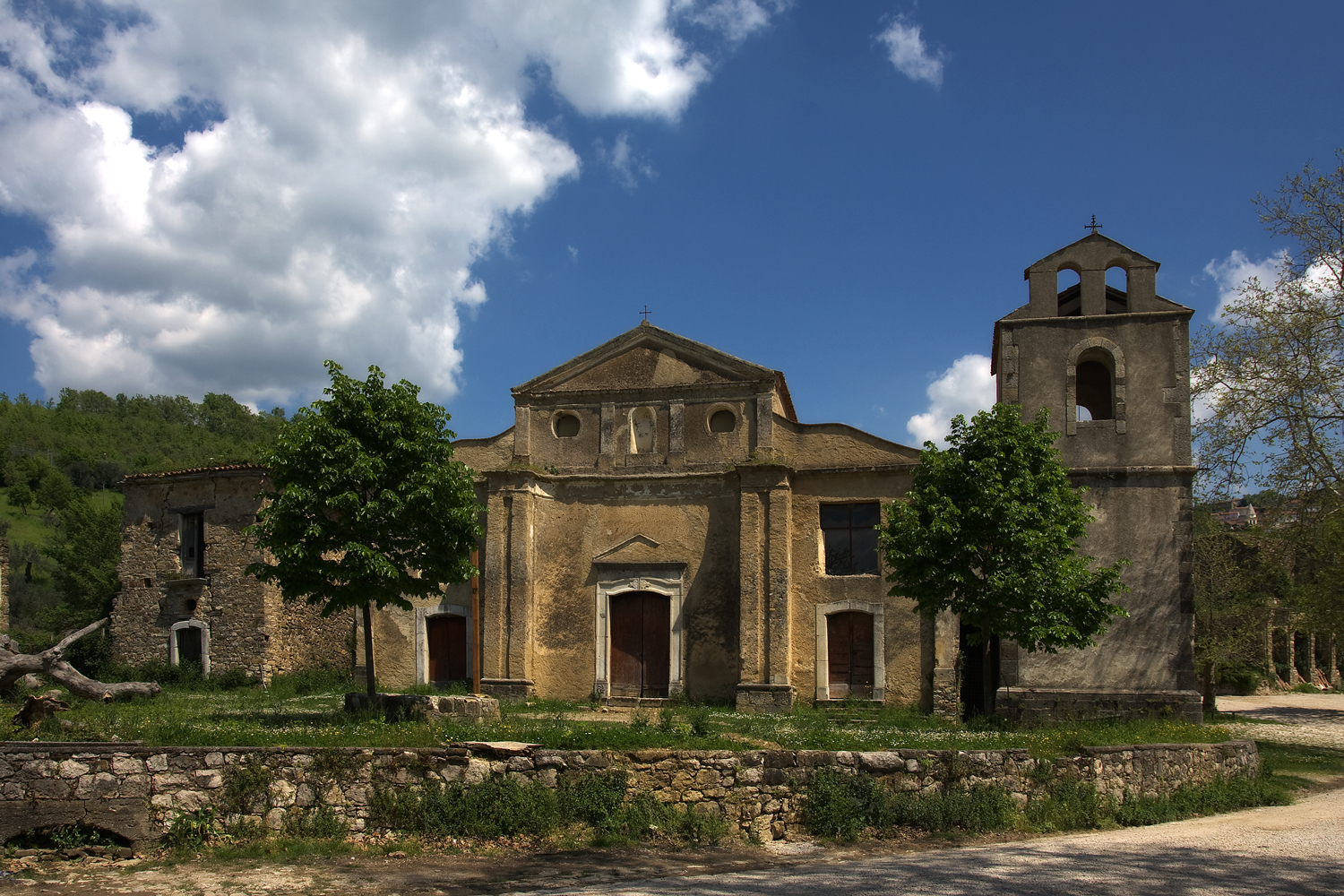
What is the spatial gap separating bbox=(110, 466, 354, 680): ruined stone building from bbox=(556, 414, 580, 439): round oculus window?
A: 7.21 metres

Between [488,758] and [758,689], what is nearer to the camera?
[488,758]

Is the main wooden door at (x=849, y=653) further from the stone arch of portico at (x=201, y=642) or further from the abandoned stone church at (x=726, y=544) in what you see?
the stone arch of portico at (x=201, y=642)

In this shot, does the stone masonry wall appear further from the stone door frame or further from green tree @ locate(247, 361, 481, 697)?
the stone door frame

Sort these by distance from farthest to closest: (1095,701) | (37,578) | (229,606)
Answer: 1. (37,578)
2. (229,606)
3. (1095,701)

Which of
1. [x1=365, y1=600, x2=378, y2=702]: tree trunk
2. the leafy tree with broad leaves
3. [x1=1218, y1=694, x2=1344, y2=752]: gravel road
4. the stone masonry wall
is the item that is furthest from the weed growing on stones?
the leafy tree with broad leaves

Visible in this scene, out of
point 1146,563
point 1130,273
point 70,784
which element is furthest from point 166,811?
point 1130,273

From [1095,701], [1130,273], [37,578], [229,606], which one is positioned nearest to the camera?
[1095,701]

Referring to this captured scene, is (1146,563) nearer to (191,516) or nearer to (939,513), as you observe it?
(939,513)

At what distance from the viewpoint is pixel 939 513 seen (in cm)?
1468

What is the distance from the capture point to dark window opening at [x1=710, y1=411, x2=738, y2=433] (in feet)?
69.2

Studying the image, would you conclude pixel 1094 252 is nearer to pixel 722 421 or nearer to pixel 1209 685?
pixel 722 421

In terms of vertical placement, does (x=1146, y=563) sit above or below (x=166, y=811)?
above

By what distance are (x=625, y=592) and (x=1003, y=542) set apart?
29.7ft

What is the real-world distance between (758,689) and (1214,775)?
353 inches
